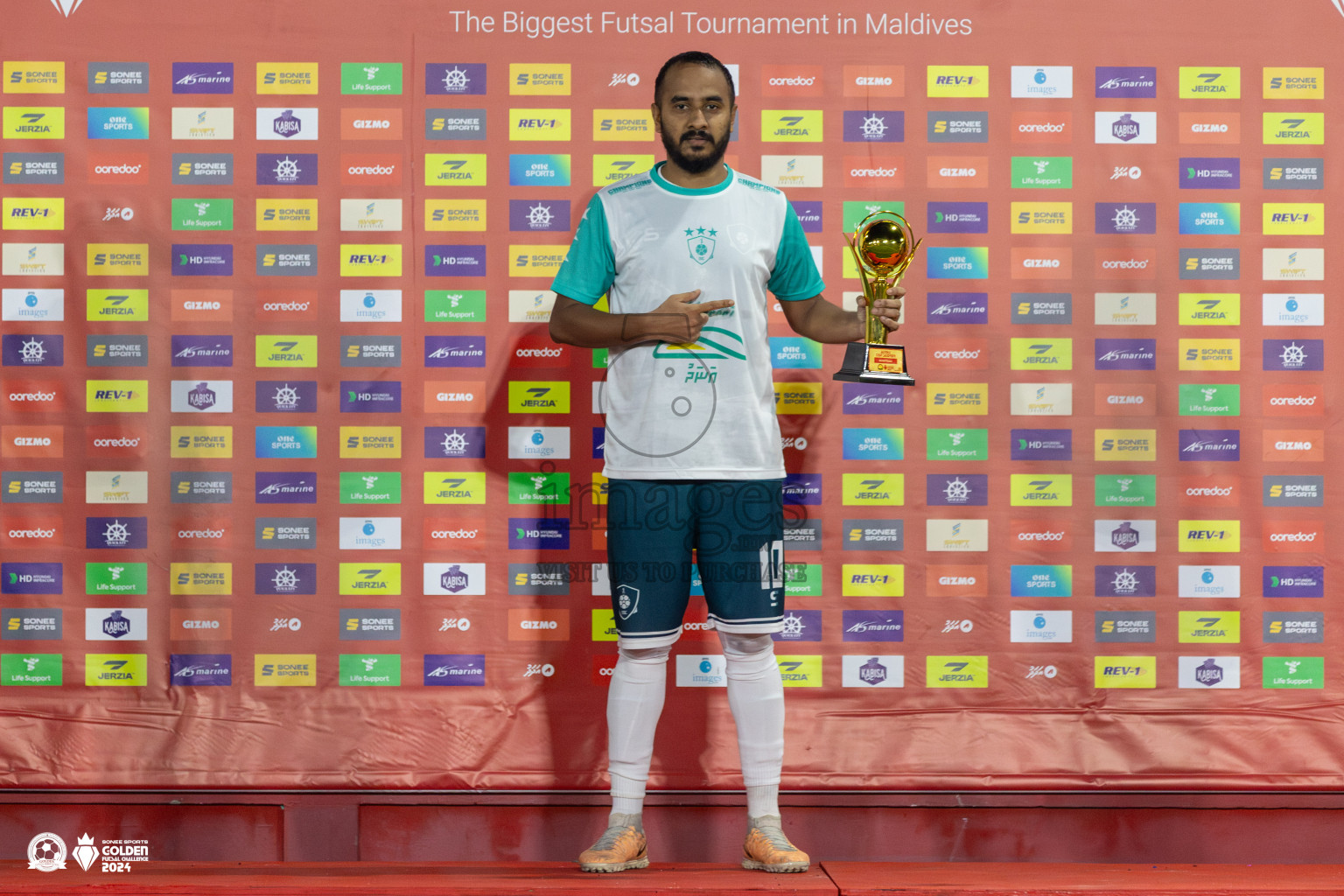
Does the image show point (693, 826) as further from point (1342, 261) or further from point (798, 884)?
point (1342, 261)

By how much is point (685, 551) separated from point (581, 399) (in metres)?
0.74

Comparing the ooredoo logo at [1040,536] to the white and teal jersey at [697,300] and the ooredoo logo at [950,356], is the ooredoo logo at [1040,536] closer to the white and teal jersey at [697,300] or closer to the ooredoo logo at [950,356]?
the ooredoo logo at [950,356]

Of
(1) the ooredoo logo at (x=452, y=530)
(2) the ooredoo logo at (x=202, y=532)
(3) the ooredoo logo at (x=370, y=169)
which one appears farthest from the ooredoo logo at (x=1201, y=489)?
(2) the ooredoo logo at (x=202, y=532)

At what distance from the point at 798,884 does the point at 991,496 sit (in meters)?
1.21

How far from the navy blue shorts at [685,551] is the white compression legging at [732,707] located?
0.18 ft

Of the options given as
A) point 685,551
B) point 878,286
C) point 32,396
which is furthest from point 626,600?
point 32,396

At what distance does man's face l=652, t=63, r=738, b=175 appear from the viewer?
2100 mm

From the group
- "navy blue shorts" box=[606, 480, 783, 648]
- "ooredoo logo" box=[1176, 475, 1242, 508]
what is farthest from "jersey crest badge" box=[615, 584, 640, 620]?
"ooredoo logo" box=[1176, 475, 1242, 508]

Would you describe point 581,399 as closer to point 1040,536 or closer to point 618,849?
point 618,849

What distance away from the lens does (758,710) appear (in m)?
2.17

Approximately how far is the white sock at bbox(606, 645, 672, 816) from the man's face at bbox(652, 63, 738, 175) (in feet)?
3.75

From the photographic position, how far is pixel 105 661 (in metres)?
2.69

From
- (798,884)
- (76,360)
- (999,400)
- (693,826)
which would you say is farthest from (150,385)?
(999,400)

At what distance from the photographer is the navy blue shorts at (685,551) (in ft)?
6.88
